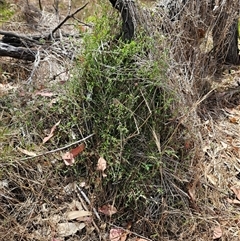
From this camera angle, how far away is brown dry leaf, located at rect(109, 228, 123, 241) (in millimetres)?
1978

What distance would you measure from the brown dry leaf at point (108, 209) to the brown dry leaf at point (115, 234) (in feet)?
0.28

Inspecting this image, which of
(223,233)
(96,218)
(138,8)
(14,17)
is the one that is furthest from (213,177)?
(14,17)

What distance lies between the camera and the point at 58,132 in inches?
86.7

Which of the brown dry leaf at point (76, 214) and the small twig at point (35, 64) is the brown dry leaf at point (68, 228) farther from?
the small twig at point (35, 64)

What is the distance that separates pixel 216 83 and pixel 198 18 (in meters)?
0.58

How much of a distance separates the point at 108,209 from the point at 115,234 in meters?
0.13

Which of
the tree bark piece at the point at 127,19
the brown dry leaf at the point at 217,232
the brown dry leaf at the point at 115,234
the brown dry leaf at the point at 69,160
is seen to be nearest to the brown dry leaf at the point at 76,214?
the brown dry leaf at the point at 115,234

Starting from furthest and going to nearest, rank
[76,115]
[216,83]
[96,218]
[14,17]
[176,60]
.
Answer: [14,17]
[216,83]
[176,60]
[76,115]
[96,218]

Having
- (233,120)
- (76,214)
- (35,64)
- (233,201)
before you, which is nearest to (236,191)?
(233,201)

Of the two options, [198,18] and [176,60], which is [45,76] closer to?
[176,60]

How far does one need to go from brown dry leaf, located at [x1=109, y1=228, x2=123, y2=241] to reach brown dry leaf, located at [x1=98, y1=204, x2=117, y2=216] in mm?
85

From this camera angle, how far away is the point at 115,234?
1.99 m

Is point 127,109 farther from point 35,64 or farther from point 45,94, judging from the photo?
point 35,64

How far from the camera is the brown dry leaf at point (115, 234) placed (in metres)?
1.98
